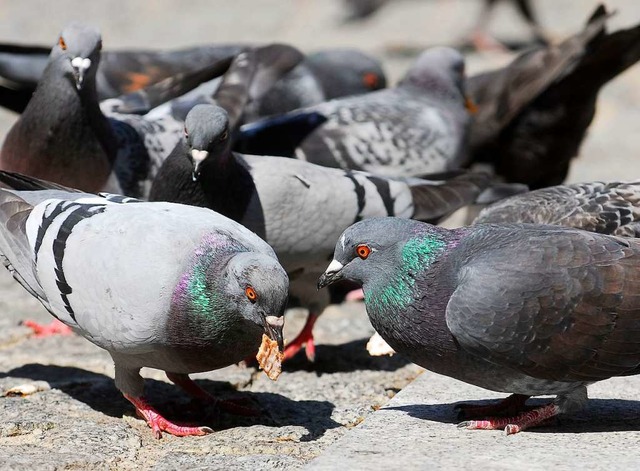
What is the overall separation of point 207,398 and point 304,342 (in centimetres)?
123

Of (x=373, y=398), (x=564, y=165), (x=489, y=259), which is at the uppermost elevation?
(x=489, y=259)

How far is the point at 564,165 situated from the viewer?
26.9ft

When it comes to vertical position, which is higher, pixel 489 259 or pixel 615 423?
pixel 489 259

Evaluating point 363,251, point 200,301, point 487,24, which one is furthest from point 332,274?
point 487,24

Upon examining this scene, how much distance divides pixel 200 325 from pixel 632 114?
28.8 feet

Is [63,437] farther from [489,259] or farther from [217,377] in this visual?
[489,259]

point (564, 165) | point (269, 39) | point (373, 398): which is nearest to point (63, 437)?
point (373, 398)

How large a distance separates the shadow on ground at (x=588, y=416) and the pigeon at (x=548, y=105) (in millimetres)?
3550

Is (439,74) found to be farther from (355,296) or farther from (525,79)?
(355,296)

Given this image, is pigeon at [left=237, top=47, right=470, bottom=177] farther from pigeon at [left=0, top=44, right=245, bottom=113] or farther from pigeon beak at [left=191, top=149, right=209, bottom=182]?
pigeon beak at [left=191, top=149, right=209, bottom=182]

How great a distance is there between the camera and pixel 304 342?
609 cm

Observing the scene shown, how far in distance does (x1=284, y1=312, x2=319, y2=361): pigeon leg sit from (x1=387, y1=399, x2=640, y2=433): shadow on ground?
56.7 inches

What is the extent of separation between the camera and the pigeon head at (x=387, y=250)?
416 cm

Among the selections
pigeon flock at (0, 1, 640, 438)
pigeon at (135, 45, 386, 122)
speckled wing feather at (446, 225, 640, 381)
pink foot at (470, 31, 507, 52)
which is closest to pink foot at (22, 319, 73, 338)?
pigeon flock at (0, 1, 640, 438)
